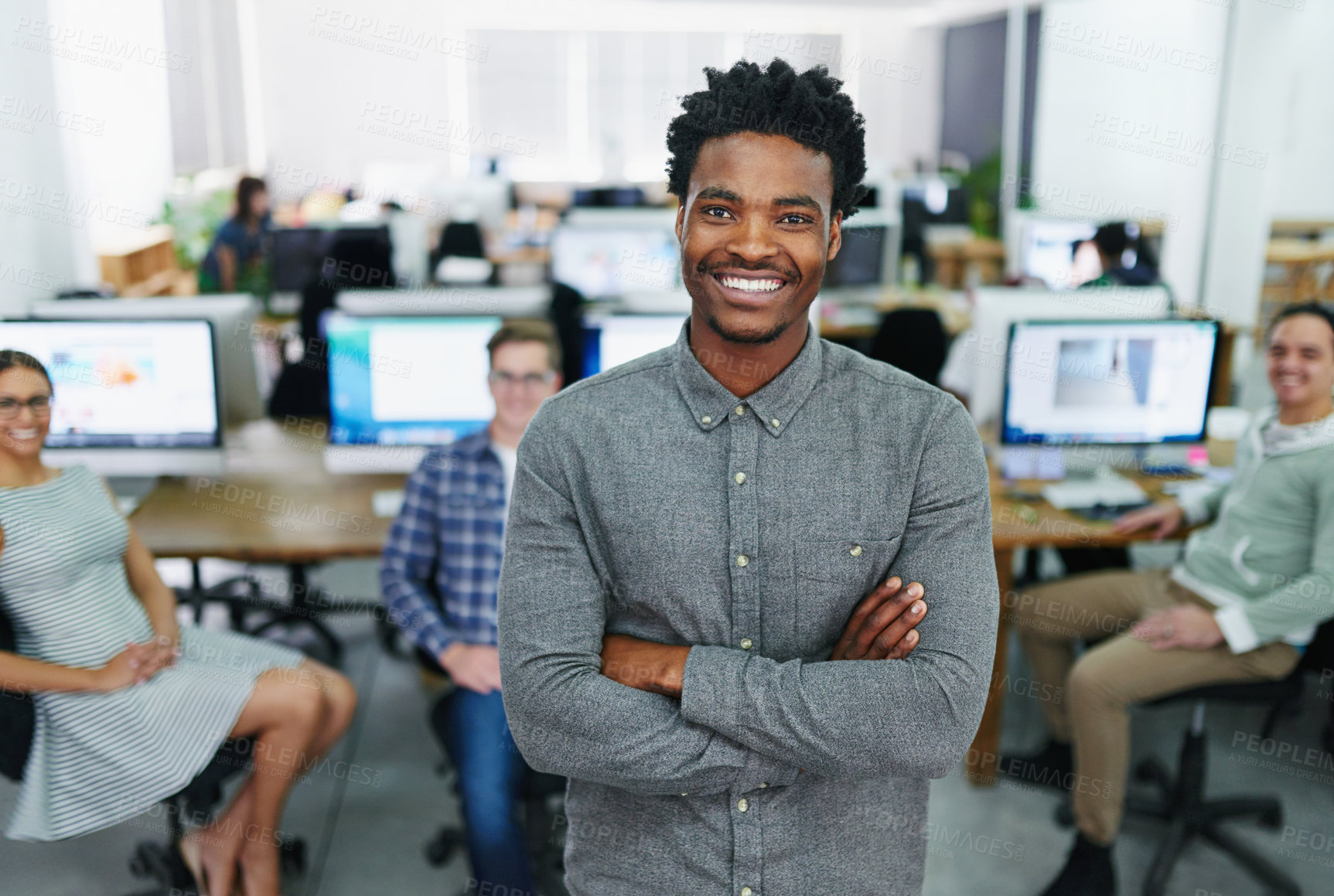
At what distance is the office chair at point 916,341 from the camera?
421cm

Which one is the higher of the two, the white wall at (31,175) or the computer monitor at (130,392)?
the white wall at (31,175)

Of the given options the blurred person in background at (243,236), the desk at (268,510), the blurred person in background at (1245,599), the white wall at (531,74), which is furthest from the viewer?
the white wall at (531,74)

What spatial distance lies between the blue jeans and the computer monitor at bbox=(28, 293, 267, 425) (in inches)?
51.9

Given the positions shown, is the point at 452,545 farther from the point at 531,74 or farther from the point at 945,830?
the point at 531,74

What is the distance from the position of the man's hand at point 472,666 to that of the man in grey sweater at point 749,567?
1148 mm

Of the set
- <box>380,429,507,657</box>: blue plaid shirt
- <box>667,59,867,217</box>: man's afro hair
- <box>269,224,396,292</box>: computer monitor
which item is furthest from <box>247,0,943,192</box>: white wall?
<box>667,59,867,217</box>: man's afro hair

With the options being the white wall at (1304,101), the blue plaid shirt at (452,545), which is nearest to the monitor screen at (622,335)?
the blue plaid shirt at (452,545)

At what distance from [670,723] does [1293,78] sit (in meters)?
6.16

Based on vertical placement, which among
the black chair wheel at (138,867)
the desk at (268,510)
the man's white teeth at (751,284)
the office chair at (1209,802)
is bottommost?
the black chair wheel at (138,867)

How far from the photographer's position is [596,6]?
12.1m

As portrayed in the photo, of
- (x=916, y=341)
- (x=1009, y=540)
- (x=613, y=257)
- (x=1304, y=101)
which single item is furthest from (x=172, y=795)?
(x=1304, y=101)

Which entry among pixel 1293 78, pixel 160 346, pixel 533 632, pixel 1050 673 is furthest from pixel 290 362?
pixel 1293 78

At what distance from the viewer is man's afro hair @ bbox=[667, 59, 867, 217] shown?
1147 mm

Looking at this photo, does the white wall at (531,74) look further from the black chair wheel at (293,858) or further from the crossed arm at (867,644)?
the crossed arm at (867,644)
